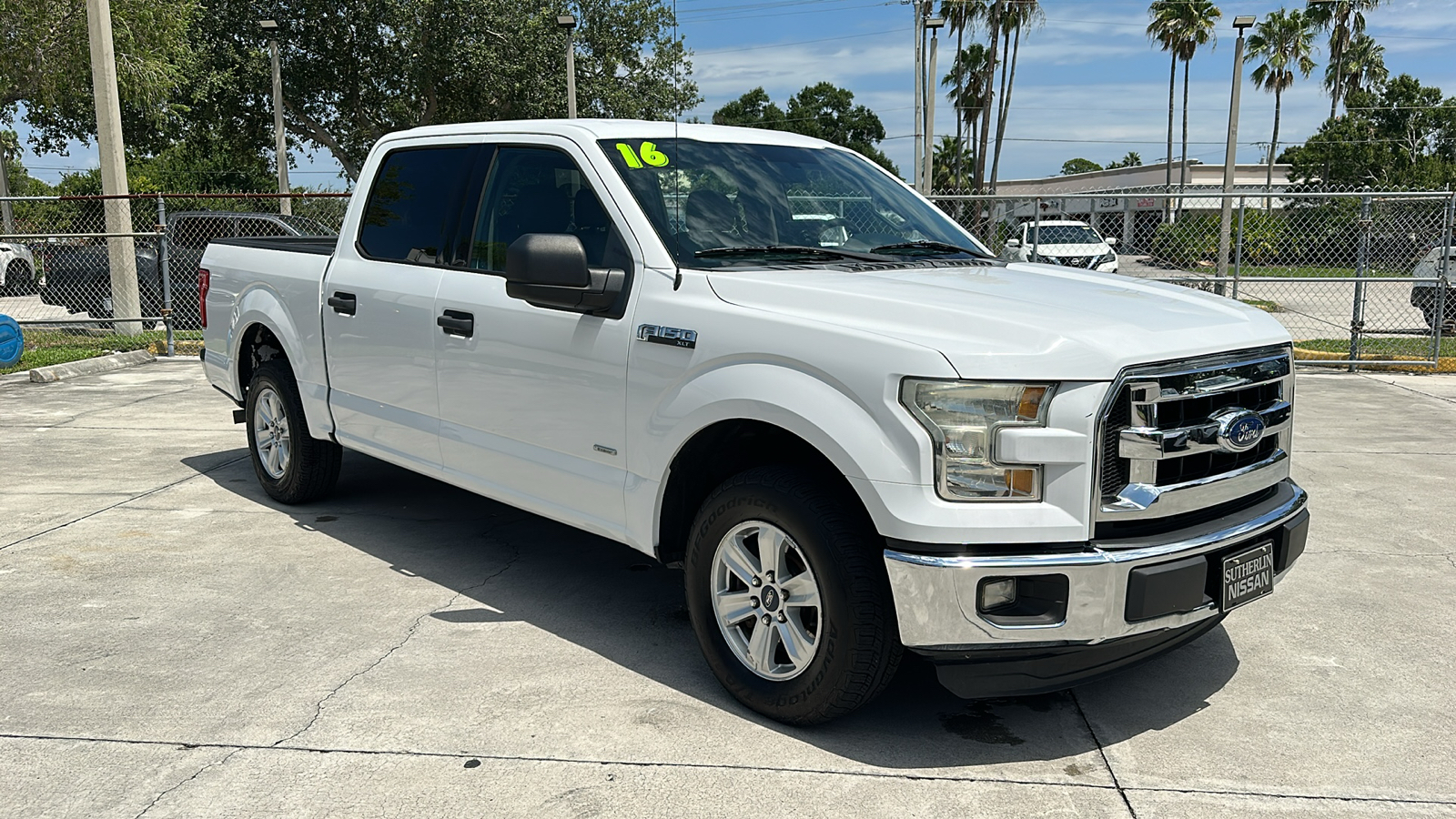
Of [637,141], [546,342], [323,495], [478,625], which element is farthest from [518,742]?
[323,495]

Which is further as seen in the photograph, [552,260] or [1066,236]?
[1066,236]

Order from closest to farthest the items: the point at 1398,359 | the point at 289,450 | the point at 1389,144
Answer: the point at 289,450
the point at 1398,359
the point at 1389,144

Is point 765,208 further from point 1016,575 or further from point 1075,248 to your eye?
point 1075,248

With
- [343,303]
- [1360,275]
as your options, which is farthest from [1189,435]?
[1360,275]

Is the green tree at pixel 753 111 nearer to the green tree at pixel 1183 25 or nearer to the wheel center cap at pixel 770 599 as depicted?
the green tree at pixel 1183 25

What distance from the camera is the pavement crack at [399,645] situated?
3.86 metres

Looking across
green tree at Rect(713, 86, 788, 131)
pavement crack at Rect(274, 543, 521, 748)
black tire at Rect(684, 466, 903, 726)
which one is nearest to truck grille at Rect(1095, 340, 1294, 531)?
black tire at Rect(684, 466, 903, 726)

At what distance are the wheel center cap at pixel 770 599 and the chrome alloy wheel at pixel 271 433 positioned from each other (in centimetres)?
357

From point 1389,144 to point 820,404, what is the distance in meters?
51.4

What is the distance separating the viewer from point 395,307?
5.32 m

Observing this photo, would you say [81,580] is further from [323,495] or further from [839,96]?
[839,96]

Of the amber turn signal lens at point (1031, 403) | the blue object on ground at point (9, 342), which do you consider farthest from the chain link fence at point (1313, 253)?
the blue object on ground at point (9, 342)

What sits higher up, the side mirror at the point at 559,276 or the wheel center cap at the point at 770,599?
the side mirror at the point at 559,276

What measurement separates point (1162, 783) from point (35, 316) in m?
19.8
